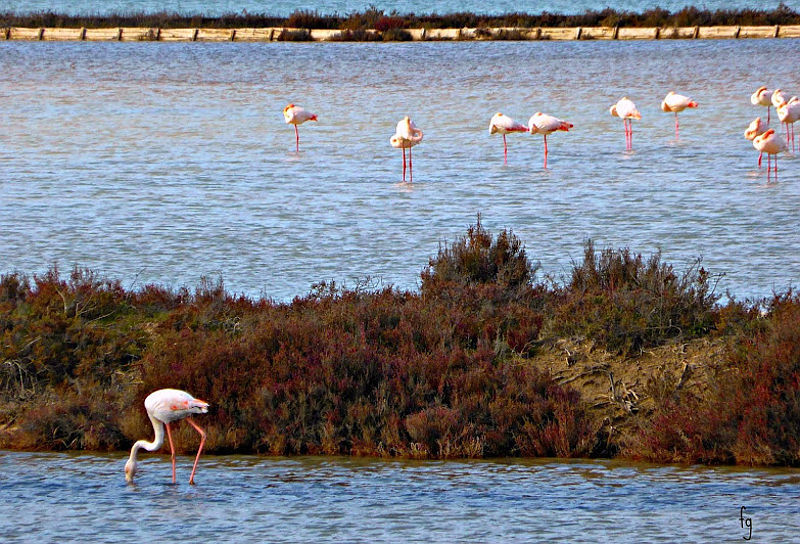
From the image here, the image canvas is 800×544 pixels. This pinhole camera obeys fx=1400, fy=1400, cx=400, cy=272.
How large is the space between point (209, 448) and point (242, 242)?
7.19 metres

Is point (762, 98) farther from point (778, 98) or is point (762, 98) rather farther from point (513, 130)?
point (513, 130)

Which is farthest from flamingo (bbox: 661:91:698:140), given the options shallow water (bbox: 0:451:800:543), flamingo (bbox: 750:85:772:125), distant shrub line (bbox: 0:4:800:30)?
distant shrub line (bbox: 0:4:800:30)

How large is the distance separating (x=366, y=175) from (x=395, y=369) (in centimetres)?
1323

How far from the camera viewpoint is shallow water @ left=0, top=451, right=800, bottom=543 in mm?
7566

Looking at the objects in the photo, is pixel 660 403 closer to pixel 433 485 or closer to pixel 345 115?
pixel 433 485

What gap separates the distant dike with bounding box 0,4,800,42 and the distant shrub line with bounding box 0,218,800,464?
4865 centimetres

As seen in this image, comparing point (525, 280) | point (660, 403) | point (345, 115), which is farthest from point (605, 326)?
point (345, 115)

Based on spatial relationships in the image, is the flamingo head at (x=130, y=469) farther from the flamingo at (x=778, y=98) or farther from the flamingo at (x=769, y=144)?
the flamingo at (x=778, y=98)

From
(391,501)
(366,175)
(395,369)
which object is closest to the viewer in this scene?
(391,501)

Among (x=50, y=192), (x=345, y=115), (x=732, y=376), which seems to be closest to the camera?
(x=732, y=376)

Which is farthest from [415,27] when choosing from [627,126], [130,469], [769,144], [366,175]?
[130,469]

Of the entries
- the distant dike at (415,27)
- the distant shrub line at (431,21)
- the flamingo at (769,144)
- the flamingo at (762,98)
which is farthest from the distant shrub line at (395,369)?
the distant shrub line at (431,21)

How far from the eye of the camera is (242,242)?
53.2 feet

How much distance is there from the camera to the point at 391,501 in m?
8.12
